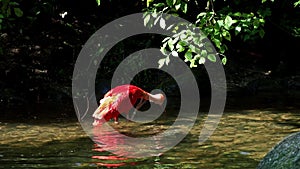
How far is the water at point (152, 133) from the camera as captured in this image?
5.18 metres

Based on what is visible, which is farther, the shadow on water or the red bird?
the red bird

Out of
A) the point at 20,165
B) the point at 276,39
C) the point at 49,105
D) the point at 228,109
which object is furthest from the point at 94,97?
the point at 276,39

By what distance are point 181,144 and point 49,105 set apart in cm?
305

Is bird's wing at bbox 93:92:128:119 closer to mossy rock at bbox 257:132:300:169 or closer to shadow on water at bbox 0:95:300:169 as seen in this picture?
shadow on water at bbox 0:95:300:169

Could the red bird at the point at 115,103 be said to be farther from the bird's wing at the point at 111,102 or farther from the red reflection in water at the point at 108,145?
the red reflection in water at the point at 108,145

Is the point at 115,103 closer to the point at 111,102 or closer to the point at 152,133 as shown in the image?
the point at 111,102

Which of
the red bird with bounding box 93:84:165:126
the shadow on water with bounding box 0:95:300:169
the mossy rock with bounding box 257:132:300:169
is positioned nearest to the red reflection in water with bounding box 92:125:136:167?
the shadow on water with bounding box 0:95:300:169

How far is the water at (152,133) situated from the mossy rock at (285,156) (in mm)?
693

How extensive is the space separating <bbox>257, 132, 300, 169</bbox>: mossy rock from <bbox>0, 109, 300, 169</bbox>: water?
693mm

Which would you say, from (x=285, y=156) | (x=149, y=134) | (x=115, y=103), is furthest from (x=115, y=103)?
(x=285, y=156)

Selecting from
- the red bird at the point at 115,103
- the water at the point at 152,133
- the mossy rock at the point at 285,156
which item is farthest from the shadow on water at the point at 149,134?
the mossy rock at the point at 285,156

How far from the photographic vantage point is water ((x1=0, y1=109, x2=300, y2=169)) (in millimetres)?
5176

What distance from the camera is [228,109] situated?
8.24m

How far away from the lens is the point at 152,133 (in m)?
6.61
